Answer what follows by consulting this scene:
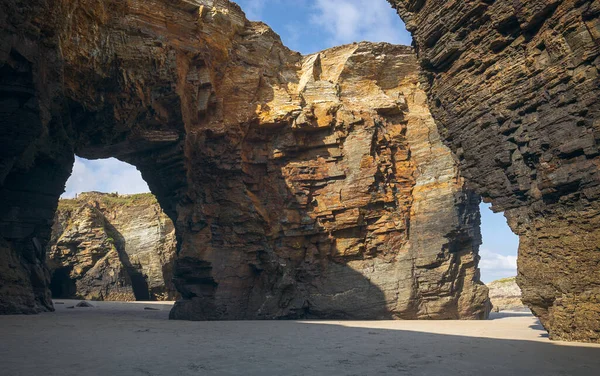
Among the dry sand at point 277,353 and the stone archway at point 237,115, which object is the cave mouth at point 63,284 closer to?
the stone archway at point 237,115

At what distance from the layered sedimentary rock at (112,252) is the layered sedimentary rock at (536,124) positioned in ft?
87.8

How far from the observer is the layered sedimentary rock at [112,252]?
106 feet

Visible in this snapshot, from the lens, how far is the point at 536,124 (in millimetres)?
11125

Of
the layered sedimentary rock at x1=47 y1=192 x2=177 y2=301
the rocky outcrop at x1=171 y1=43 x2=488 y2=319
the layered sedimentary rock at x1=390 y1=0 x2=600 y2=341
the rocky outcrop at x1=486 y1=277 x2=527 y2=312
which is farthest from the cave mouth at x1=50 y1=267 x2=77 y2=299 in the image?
the rocky outcrop at x1=486 y1=277 x2=527 y2=312

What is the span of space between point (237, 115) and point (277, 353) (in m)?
15.0

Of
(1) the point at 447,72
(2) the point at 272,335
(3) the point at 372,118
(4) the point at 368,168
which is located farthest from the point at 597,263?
(3) the point at 372,118

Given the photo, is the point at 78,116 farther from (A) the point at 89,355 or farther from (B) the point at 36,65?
(A) the point at 89,355

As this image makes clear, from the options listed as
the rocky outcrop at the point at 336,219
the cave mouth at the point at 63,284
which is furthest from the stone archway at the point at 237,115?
the cave mouth at the point at 63,284

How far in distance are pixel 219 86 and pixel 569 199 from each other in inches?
662

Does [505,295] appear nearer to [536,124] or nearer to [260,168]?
[260,168]

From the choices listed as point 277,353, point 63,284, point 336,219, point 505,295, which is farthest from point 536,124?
point 63,284

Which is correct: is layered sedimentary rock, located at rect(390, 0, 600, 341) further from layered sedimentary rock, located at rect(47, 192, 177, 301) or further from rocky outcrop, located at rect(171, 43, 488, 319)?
layered sedimentary rock, located at rect(47, 192, 177, 301)

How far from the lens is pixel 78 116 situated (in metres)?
17.6

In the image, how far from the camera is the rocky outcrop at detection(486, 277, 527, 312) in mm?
36844
